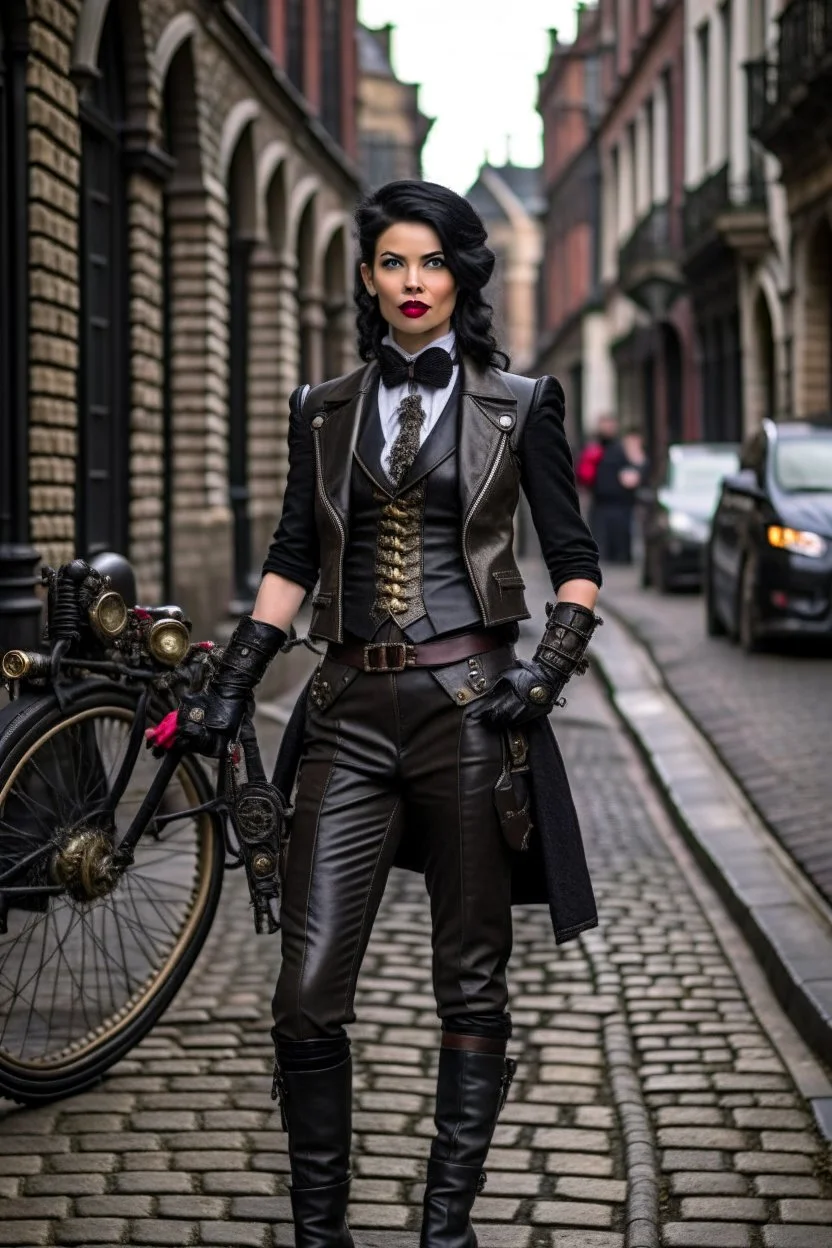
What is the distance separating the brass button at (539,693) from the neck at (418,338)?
2.22 feet

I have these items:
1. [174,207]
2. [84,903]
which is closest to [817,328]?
[174,207]

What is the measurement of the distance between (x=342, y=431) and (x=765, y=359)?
30690 mm

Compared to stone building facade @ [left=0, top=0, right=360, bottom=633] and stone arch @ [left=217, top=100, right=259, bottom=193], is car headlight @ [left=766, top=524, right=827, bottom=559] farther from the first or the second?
stone arch @ [left=217, top=100, right=259, bottom=193]

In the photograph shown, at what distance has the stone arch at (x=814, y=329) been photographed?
2925cm

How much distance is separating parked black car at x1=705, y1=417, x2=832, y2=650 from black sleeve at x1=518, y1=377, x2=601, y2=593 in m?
11.1

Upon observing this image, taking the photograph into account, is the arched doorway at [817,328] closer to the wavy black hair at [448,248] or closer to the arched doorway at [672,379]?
the arched doorway at [672,379]

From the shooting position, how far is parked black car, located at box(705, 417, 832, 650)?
49.0ft

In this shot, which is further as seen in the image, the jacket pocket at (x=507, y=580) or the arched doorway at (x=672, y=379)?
the arched doorway at (x=672, y=379)

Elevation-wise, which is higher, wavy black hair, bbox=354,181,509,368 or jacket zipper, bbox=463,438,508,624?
wavy black hair, bbox=354,181,509,368

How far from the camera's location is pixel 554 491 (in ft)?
13.3

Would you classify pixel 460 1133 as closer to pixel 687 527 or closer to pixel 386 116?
pixel 687 527

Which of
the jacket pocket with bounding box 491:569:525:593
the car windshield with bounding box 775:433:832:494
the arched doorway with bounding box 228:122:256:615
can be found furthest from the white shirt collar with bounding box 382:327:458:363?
the arched doorway with bounding box 228:122:256:615

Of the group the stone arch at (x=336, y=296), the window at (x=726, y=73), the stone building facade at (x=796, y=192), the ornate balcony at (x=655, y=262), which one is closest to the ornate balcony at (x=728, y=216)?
the stone building facade at (x=796, y=192)

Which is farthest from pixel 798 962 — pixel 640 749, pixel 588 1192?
pixel 640 749
